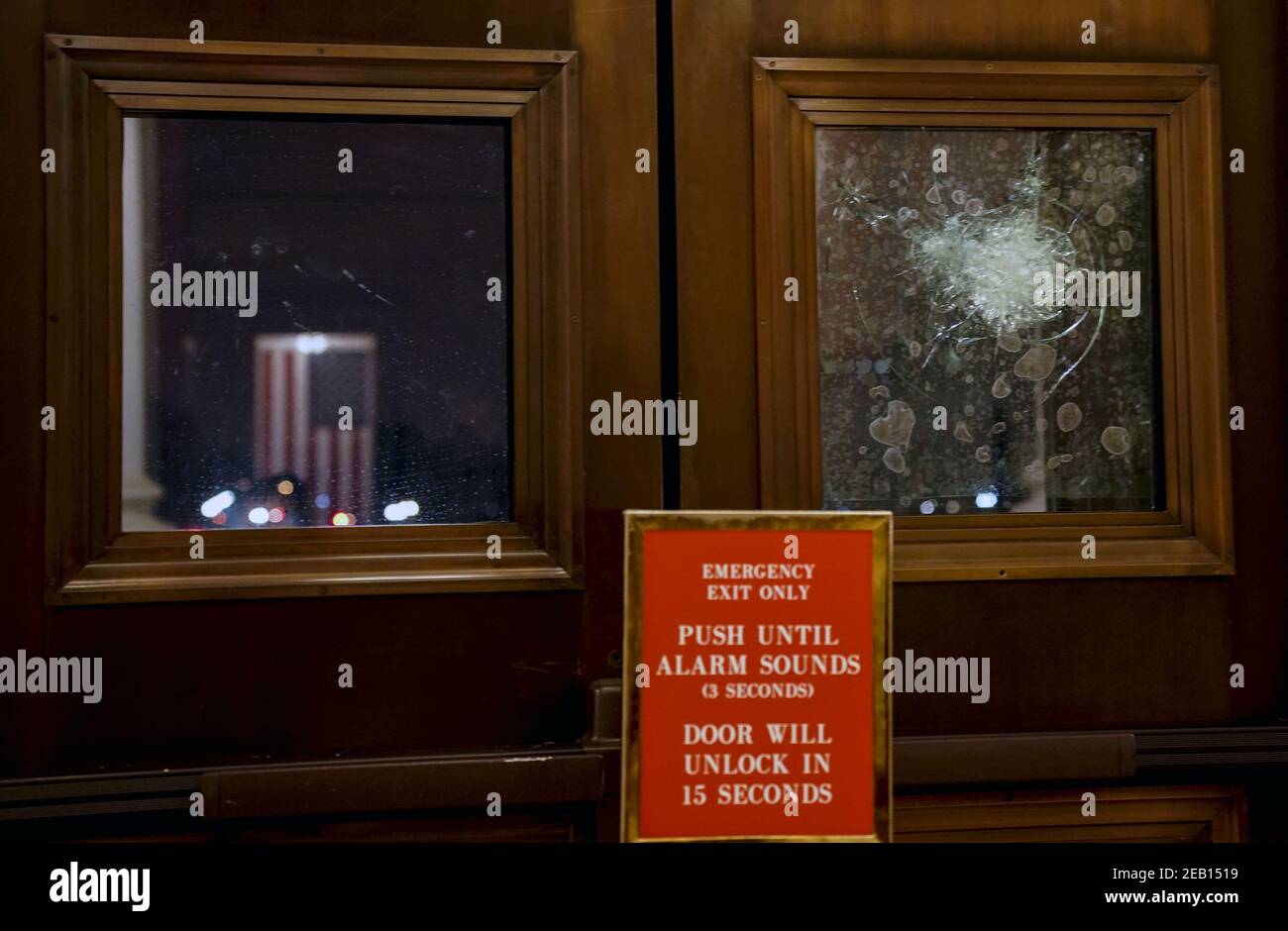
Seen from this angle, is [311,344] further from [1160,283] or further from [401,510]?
[1160,283]

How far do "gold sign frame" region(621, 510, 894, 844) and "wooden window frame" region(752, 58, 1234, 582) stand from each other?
440 mm

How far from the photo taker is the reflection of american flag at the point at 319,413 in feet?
7.39

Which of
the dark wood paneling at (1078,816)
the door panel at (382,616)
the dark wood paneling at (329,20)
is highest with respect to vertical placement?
the dark wood paneling at (329,20)

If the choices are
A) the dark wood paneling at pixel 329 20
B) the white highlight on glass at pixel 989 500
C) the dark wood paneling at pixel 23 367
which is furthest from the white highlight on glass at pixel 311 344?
the white highlight on glass at pixel 989 500

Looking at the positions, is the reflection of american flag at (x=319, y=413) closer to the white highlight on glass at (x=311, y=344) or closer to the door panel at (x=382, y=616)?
the white highlight on glass at (x=311, y=344)

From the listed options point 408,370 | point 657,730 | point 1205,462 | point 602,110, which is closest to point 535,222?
point 602,110

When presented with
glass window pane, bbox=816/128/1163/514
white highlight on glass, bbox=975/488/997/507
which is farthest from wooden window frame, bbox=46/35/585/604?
white highlight on glass, bbox=975/488/997/507

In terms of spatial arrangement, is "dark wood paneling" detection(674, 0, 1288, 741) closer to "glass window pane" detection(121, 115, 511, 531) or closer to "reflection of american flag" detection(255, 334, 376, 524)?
"glass window pane" detection(121, 115, 511, 531)

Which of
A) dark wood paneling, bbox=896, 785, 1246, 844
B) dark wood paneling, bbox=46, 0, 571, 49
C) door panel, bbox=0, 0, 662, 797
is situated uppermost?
dark wood paneling, bbox=46, 0, 571, 49

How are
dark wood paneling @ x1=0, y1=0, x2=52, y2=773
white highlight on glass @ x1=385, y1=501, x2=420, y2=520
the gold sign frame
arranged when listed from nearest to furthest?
the gold sign frame → dark wood paneling @ x1=0, y1=0, x2=52, y2=773 → white highlight on glass @ x1=385, y1=501, x2=420, y2=520

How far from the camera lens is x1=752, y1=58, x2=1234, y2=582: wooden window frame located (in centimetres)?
232

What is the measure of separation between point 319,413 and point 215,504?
13.2 inches

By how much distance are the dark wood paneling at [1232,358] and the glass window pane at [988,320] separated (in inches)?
8.6

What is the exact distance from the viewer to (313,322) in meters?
2.27
